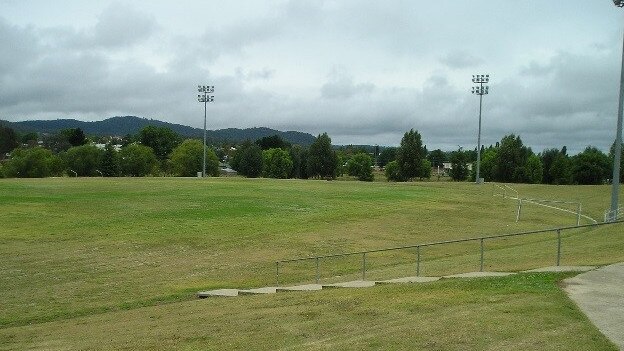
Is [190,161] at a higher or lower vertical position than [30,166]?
higher

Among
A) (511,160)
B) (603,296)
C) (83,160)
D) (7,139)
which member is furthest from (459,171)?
(603,296)

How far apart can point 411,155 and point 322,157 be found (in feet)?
97.5

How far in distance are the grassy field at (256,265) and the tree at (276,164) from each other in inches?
4144

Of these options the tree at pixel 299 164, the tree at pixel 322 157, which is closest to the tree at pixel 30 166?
the tree at pixel 322 157

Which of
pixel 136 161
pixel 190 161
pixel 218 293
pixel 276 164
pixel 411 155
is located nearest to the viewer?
pixel 218 293

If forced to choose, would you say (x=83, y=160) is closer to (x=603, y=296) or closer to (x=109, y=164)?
(x=109, y=164)

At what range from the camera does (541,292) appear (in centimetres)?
1380

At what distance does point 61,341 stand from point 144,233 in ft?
74.5

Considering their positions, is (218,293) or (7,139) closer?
(218,293)

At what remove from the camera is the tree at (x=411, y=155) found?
13488cm

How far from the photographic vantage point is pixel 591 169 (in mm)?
130500

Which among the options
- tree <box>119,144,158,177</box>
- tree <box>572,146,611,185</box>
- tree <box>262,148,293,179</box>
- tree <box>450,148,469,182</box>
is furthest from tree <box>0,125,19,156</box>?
tree <box>572,146,611,185</box>

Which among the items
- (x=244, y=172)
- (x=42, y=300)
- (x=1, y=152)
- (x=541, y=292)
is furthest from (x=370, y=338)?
(x=1, y=152)

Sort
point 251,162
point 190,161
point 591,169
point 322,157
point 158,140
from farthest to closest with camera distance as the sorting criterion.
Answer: point 158,140 → point 251,162 → point 190,161 → point 322,157 → point 591,169
